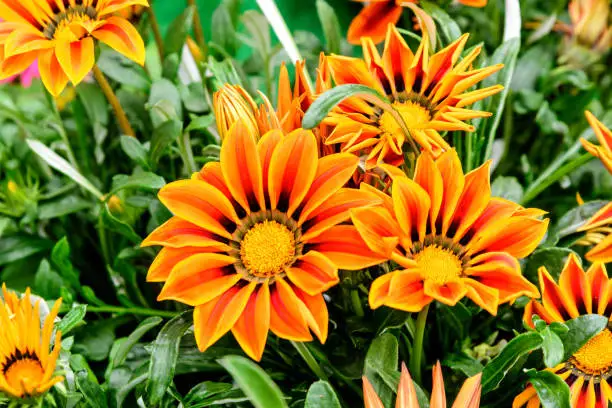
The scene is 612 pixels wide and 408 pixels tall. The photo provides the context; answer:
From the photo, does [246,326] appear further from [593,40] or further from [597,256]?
[593,40]

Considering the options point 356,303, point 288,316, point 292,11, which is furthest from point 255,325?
point 292,11

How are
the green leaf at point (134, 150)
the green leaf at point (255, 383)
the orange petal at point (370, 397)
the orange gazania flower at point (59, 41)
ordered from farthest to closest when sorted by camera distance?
the green leaf at point (134, 150) → the orange gazania flower at point (59, 41) → the orange petal at point (370, 397) → the green leaf at point (255, 383)

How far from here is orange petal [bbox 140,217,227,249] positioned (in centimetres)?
46

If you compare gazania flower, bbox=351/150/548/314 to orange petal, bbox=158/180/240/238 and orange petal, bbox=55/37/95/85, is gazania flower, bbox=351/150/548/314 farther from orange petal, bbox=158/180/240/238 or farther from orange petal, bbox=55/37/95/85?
orange petal, bbox=55/37/95/85

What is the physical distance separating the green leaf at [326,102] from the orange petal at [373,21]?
355 millimetres

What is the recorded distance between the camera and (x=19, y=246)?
800 millimetres

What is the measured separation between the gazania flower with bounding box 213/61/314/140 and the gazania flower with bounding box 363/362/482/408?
0.66ft

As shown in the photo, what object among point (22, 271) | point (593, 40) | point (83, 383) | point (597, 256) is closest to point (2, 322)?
point (83, 383)

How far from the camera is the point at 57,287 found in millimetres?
722

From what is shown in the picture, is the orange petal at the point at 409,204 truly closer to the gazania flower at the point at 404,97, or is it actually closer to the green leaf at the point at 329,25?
the gazania flower at the point at 404,97

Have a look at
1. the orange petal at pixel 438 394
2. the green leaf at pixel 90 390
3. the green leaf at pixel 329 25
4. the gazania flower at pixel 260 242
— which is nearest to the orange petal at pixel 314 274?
the gazania flower at pixel 260 242

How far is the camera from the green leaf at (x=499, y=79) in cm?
66

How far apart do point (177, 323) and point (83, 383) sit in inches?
3.8

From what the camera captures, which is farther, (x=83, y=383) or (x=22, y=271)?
(x=22, y=271)
